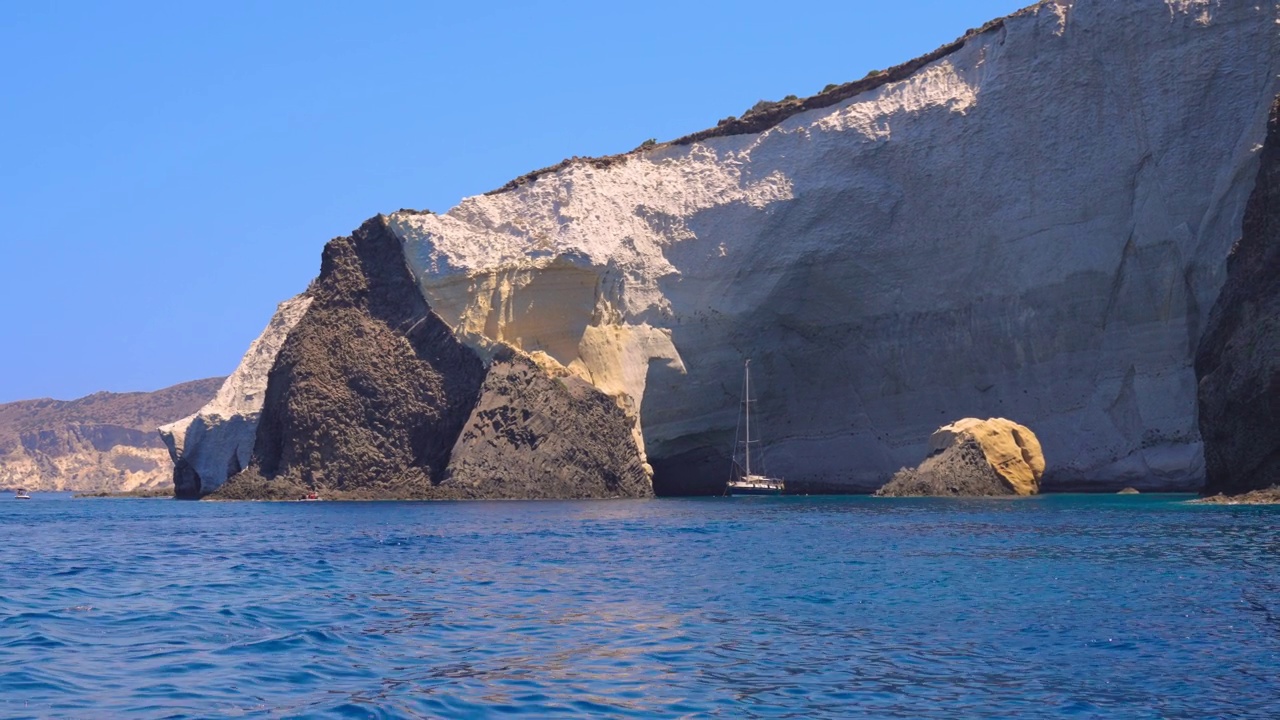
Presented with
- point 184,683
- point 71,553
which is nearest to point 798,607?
point 184,683

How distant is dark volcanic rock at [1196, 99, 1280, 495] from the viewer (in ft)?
98.9

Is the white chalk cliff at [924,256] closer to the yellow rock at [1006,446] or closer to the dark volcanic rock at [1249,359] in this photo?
the yellow rock at [1006,446]

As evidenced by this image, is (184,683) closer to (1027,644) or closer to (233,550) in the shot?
(1027,644)

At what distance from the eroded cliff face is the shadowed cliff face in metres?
1.52

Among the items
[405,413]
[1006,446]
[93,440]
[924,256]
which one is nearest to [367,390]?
[405,413]

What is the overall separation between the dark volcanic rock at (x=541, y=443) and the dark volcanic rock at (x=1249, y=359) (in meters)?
21.4

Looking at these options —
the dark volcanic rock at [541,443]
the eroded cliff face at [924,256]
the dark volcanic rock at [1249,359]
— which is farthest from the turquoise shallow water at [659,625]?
the eroded cliff face at [924,256]

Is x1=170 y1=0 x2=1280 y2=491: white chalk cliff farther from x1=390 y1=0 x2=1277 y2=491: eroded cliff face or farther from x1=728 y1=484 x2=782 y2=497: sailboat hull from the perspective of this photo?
x1=728 y1=484 x2=782 y2=497: sailboat hull

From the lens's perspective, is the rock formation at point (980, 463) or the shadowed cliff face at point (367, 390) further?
the shadowed cliff face at point (367, 390)

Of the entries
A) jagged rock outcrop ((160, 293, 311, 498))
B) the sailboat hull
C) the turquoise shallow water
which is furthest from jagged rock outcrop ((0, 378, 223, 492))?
the turquoise shallow water

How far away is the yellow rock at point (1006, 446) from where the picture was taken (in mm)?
43531

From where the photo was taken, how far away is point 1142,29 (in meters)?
45.6

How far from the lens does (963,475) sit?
43.2 metres

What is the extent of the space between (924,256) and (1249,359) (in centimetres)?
2048
